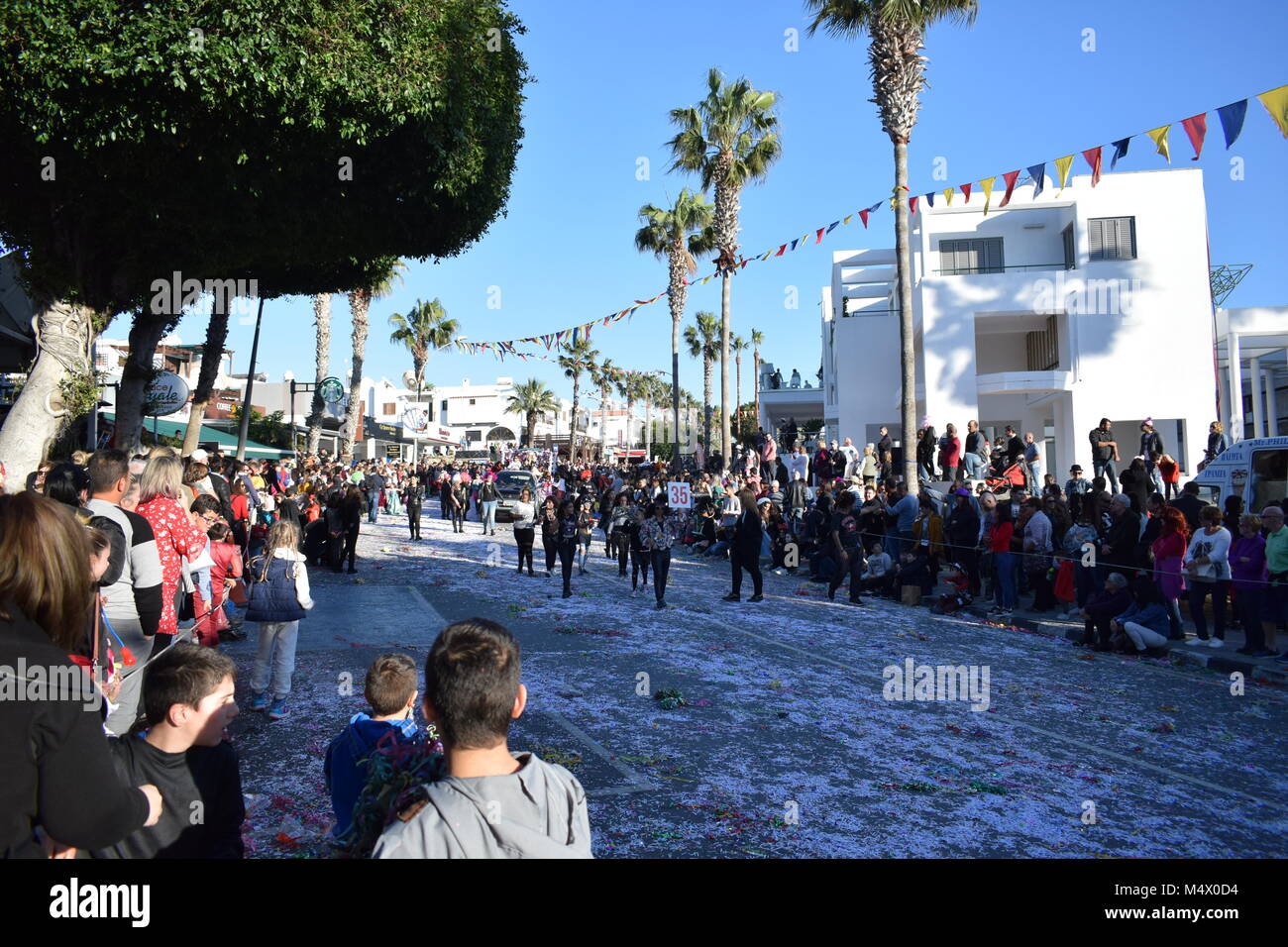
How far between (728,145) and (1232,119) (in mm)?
17700

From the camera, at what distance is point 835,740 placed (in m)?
6.80

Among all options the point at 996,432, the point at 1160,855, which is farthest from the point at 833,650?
the point at 996,432

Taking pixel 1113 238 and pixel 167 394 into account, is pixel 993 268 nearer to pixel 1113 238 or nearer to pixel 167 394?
pixel 1113 238

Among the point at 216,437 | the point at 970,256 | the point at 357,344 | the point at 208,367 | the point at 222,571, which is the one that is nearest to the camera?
the point at 222,571

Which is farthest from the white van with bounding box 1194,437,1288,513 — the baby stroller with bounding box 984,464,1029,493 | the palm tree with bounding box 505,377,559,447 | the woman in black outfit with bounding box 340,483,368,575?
the palm tree with bounding box 505,377,559,447

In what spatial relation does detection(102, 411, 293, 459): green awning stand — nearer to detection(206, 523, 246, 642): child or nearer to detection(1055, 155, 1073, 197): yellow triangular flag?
detection(206, 523, 246, 642): child

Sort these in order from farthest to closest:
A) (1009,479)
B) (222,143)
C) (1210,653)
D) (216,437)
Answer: (216,437) → (1009,479) → (222,143) → (1210,653)

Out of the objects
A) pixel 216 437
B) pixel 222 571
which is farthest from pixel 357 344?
pixel 222 571

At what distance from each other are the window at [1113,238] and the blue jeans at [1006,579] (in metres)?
17.5

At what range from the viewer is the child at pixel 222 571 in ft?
28.3

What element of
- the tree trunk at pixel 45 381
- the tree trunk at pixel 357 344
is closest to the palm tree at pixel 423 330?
the tree trunk at pixel 357 344

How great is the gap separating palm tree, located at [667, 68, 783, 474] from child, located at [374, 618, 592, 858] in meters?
27.3

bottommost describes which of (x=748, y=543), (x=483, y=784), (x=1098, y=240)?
(x=748, y=543)

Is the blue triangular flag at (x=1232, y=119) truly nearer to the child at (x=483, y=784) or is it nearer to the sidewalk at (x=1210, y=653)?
the sidewalk at (x=1210, y=653)
